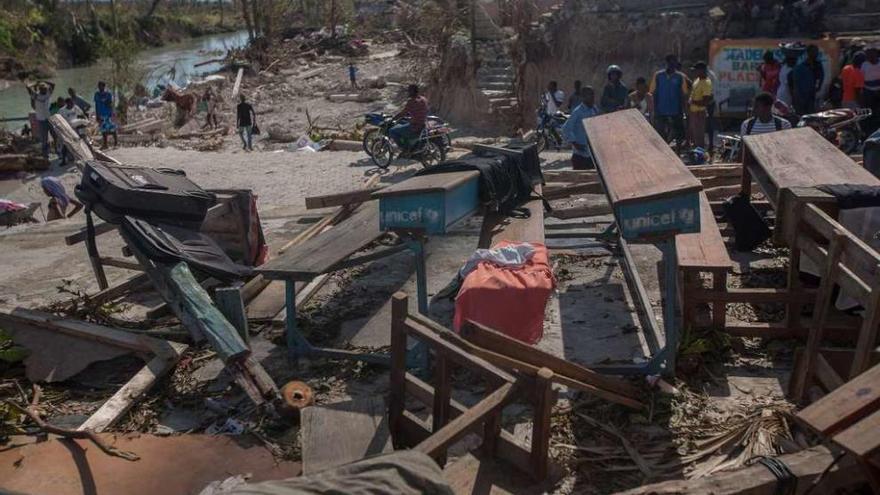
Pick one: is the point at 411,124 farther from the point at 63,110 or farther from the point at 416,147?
the point at 63,110

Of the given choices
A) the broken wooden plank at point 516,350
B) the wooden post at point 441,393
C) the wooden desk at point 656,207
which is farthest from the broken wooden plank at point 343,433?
the wooden desk at point 656,207

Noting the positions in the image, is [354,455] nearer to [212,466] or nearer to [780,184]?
[212,466]

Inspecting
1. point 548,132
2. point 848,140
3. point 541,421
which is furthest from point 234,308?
point 548,132

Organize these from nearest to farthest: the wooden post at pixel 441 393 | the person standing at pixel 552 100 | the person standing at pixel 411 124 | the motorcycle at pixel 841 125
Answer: the wooden post at pixel 441 393 < the motorcycle at pixel 841 125 < the person standing at pixel 411 124 < the person standing at pixel 552 100

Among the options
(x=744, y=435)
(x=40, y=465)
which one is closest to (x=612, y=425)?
(x=744, y=435)

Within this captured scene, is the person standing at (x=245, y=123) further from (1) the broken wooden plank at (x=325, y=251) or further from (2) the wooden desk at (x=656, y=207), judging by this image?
(2) the wooden desk at (x=656, y=207)

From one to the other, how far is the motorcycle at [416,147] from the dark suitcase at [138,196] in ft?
22.2

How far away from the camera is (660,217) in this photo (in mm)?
4895

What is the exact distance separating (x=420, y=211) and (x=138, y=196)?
2.60 metres

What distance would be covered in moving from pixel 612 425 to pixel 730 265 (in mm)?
1498

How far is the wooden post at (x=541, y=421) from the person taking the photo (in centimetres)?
357

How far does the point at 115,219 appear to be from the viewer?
22.7 feet

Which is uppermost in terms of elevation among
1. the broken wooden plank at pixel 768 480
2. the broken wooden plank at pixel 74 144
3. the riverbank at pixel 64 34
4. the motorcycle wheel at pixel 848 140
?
the riverbank at pixel 64 34

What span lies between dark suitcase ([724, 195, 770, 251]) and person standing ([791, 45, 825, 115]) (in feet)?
18.9
